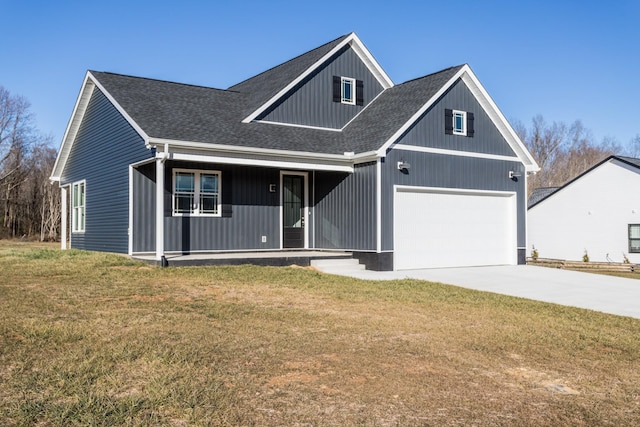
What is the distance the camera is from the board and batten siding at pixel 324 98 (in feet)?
55.1

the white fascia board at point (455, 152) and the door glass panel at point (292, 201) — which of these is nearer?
the white fascia board at point (455, 152)

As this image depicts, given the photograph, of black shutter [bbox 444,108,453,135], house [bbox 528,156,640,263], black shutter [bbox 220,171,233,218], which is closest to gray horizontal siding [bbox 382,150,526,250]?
black shutter [bbox 444,108,453,135]

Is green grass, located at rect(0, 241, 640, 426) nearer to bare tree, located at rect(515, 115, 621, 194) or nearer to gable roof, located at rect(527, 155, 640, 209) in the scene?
gable roof, located at rect(527, 155, 640, 209)

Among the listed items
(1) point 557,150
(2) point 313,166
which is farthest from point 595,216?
(1) point 557,150

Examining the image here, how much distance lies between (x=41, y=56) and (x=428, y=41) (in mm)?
14780

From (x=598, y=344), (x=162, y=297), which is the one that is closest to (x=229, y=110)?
(x=162, y=297)

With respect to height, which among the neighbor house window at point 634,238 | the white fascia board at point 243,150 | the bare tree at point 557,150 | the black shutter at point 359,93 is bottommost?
the neighbor house window at point 634,238

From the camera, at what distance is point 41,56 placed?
21078 millimetres

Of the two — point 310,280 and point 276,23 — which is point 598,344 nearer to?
point 310,280

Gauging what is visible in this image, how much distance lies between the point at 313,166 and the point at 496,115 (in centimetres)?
627

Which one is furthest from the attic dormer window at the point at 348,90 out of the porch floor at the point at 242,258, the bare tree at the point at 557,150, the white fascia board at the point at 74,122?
the bare tree at the point at 557,150

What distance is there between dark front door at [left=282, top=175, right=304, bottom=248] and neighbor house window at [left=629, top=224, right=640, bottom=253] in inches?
608

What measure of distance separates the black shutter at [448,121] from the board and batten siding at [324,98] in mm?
3240

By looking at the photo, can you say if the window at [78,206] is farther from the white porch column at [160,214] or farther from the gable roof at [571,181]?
the gable roof at [571,181]
